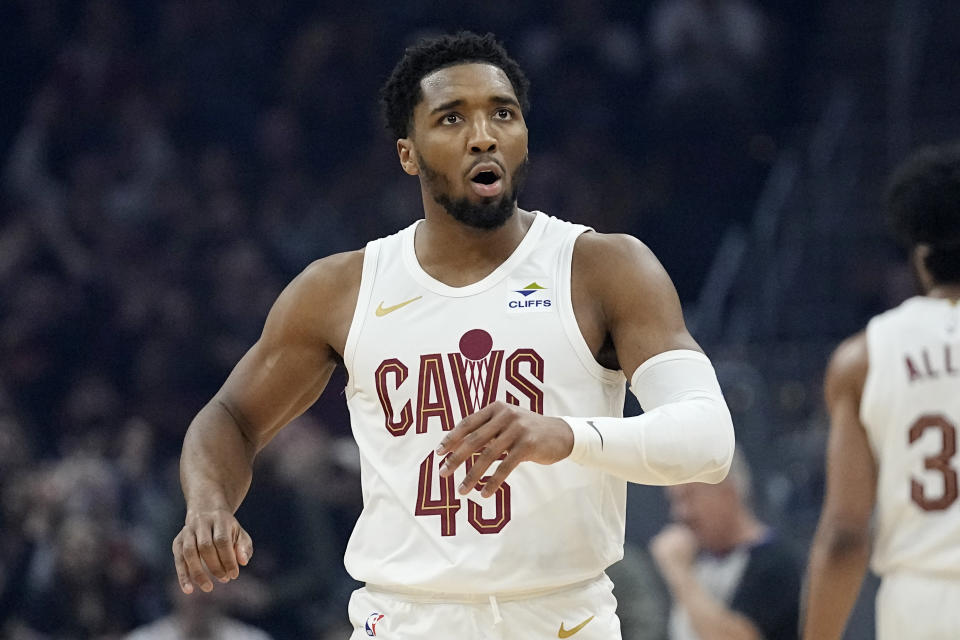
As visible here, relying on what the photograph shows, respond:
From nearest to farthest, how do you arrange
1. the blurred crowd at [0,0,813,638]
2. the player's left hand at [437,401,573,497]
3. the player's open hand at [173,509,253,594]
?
the player's left hand at [437,401,573,497] < the player's open hand at [173,509,253,594] < the blurred crowd at [0,0,813,638]

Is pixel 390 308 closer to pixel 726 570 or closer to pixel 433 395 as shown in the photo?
pixel 433 395

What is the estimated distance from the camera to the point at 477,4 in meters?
11.4

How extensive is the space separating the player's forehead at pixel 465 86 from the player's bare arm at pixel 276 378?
19.5 inches

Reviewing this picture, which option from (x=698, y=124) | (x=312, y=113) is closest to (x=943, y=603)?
(x=698, y=124)

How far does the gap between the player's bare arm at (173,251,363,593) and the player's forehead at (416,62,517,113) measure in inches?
19.5

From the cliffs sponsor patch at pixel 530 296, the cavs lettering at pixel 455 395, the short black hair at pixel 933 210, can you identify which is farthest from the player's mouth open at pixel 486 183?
the short black hair at pixel 933 210

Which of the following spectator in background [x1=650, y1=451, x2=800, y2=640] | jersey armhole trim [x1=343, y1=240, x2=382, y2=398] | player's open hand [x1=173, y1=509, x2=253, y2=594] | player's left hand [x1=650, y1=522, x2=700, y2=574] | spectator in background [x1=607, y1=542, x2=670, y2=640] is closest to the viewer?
player's open hand [x1=173, y1=509, x2=253, y2=594]

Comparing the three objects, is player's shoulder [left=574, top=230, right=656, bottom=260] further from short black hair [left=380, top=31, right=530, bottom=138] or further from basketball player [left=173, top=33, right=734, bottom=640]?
short black hair [left=380, top=31, right=530, bottom=138]

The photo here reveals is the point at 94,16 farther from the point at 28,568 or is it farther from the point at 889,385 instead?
the point at 889,385

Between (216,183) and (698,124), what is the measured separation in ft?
11.8

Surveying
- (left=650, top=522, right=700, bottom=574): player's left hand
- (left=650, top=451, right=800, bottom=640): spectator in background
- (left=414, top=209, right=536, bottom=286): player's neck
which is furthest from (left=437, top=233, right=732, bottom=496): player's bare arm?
(left=650, top=522, right=700, bottom=574): player's left hand

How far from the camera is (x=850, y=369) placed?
388 centimetres

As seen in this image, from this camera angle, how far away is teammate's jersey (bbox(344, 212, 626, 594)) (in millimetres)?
3539

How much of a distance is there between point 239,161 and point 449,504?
785 centimetres
